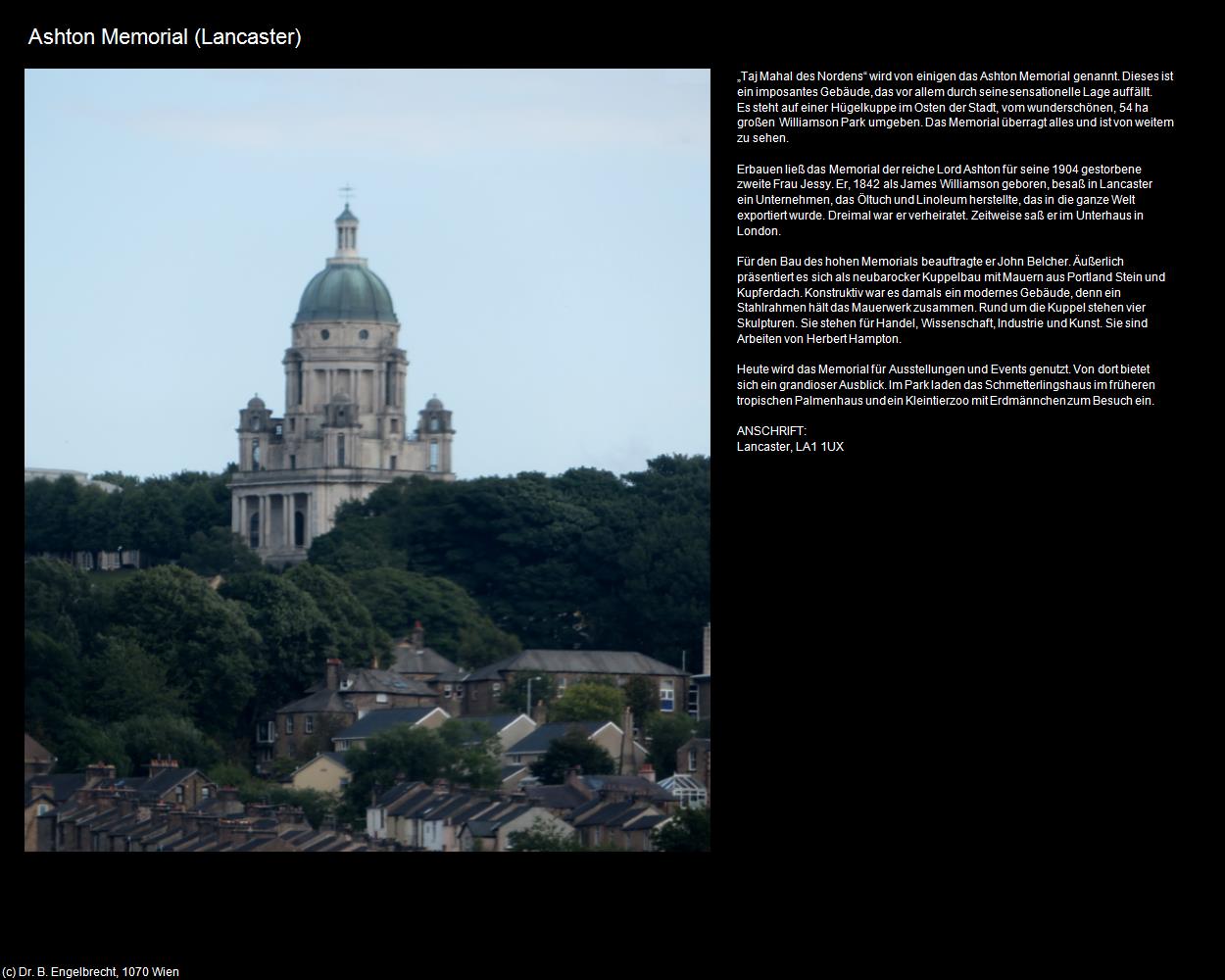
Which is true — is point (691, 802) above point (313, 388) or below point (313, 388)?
below

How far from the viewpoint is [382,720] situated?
85.1 metres

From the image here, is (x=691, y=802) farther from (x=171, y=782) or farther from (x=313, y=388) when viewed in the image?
(x=313, y=388)

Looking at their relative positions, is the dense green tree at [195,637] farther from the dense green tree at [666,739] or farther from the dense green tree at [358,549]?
the dense green tree at [358,549]

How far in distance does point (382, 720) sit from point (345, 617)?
385 inches

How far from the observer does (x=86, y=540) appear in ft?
429

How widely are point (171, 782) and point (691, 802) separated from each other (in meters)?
10.5

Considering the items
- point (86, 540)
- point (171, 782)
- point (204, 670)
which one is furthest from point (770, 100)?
point (86, 540)

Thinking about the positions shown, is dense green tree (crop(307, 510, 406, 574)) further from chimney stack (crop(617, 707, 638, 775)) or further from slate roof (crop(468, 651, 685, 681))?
chimney stack (crop(617, 707, 638, 775))

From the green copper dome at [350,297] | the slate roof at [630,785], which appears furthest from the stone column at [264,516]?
the slate roof at [630,785]

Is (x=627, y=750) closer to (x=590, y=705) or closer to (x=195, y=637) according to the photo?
(x=590, y=705)

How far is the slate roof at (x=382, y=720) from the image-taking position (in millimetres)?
83250

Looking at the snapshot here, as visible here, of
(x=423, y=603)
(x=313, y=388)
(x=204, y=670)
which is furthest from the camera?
(x=313, y=388)

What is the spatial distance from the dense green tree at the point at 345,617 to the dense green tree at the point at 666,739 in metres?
14.3

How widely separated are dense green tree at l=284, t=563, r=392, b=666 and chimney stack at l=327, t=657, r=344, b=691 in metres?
1.55
